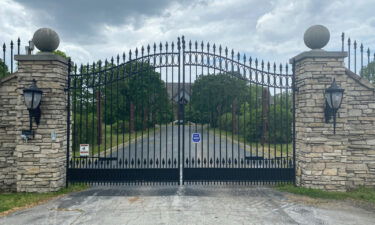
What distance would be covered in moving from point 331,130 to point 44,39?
25.4 ft

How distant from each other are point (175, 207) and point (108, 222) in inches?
54.9

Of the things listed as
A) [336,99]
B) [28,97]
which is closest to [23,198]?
[28,97]

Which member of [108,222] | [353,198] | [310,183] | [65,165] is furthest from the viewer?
[65,165]

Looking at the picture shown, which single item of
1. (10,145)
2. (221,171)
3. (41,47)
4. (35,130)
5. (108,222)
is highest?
(41,47)

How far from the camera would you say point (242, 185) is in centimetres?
686

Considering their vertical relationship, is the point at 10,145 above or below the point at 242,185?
above

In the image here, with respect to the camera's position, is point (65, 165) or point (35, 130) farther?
point (65, 165)

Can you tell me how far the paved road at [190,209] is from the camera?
4543mm

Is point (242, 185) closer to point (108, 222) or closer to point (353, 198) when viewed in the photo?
point (353, 198)

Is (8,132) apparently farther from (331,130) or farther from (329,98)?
(331,130)

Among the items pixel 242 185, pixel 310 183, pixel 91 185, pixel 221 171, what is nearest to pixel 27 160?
pixel 91 185

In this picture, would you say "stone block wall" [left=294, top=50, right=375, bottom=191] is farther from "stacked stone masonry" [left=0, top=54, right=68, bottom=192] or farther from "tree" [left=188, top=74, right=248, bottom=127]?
"stacked stone masonry" [left=0, top=54, right=68, bottom=192]

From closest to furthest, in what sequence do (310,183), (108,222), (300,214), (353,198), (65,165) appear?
(108,222) < (300,214) < (353,198) < (310,183) < (65,165)

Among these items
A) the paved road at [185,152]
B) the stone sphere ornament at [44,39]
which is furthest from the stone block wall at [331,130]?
the stone sphere ornament at [44,39]
